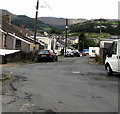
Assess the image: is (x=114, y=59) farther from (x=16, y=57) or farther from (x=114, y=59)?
(x=16, y=57)

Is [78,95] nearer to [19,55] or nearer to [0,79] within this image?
[0,79]

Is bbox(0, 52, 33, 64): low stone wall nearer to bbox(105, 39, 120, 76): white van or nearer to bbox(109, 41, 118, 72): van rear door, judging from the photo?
bbox(105, 39, 120, 76): white van

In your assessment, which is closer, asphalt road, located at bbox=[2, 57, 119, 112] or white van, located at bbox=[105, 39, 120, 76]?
asphalt road, located at bbox=[2, 57, 119, 112]

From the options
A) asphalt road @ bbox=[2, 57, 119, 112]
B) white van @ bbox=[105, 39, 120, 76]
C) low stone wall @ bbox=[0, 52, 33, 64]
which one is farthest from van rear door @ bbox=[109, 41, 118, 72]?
low stone wall @ bbox=[0, 52, 33, 64]

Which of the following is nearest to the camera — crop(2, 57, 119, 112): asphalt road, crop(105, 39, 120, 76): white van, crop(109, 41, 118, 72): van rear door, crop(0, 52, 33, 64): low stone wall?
crop(2, 57, 119, 112): asphalt road

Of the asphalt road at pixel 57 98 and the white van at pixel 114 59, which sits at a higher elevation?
the white van at pixel 114 59

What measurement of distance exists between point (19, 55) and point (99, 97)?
1948cm

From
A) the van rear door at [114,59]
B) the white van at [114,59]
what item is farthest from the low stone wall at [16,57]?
the van rear door at [114,59]

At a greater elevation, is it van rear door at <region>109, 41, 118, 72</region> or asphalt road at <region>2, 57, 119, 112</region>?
van rear door at <region>109, 41, 118, 72</region>

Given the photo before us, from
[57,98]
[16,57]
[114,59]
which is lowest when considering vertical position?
[57,98]

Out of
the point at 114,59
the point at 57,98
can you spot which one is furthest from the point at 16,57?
the point at 57,98

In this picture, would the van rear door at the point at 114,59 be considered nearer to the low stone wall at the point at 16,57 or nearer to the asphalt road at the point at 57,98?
the asphalt road at the point at 57,98

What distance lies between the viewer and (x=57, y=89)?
912 cm

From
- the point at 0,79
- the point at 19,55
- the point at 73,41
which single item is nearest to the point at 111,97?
the point at 0,79
